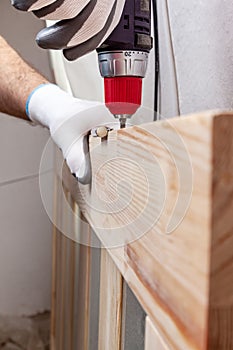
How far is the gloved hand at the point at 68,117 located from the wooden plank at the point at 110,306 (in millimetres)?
115

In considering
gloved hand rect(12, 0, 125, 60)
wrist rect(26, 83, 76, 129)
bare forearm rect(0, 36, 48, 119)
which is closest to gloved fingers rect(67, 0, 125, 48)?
gloved hand rect(12, 0, 125, 60)

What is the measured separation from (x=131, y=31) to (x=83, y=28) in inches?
2.1

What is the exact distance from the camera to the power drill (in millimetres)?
498

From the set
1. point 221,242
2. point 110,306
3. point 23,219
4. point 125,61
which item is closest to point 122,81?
point 125,61

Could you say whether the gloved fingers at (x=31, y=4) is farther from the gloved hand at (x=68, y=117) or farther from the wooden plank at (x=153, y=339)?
the wooden plank at (x=153, y=339)

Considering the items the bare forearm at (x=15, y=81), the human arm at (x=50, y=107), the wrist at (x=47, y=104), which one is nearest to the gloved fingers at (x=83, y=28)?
the human arm at (x=50, y=107)

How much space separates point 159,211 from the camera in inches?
Result: 10.2

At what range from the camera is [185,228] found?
219mm

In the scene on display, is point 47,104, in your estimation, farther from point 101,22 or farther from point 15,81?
point 101,22

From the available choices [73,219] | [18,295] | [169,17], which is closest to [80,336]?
[73,219]

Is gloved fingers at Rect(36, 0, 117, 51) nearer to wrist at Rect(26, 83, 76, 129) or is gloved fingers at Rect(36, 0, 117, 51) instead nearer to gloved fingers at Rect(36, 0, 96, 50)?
gloved fingers at Rect(36, 0, 96, 50)

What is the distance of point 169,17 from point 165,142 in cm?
52

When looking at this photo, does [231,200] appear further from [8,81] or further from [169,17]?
[8,81]

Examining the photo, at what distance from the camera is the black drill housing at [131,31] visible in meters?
0.50
